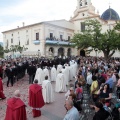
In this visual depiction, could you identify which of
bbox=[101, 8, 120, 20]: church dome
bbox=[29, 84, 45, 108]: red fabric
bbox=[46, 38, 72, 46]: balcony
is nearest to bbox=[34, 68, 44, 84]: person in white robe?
bbox=[29, 84, 45, 108]: red fabric

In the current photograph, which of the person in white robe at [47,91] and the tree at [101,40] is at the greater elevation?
the tree at [101,40]

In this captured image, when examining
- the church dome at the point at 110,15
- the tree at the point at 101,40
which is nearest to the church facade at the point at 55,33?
the church dome at the point at 110,15

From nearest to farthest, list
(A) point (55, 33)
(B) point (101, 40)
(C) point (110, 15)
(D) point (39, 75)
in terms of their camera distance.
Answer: (D) point (39, 75), (B) point (101, 40), (A) point (55, 33), (C) point (110, 15)

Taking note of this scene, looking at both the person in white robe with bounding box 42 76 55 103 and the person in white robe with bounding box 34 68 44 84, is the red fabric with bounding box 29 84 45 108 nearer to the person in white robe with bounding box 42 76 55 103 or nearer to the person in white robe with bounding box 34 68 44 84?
the person in white robe with bounding box 42 76 55 103

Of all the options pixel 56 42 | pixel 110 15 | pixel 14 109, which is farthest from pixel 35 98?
pixel 110 15

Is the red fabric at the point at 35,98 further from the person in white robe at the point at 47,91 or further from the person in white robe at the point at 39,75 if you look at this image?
the person in white robe at the point at 39,75

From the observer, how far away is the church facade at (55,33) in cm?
4388

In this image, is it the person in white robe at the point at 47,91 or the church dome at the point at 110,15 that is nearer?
the person in white robe at the point at 47,91

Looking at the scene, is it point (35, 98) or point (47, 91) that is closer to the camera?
point (35, 98)

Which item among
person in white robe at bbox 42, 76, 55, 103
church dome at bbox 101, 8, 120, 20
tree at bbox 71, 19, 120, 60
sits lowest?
person in white robe at bbox 42, 76, 55, 103

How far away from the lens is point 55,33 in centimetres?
4641

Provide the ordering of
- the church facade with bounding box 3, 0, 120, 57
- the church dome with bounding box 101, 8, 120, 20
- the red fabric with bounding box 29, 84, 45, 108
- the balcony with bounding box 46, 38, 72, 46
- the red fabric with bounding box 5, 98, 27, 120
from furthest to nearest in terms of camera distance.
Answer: the church dome with bounding box 101, 8, 120, 20
the church facade with bounding box 3, 0, 120, 57
the balcony with bounding box 46, 38, 72, 46
the red fabric with bounding box 29, 84, 45, 108
the red fabric with bounding box 5, 98, 27, 120

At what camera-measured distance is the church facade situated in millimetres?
43875

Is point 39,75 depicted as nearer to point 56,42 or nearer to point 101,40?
point 101,40
